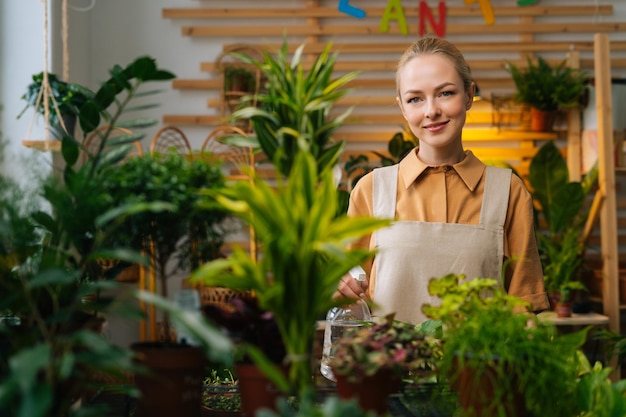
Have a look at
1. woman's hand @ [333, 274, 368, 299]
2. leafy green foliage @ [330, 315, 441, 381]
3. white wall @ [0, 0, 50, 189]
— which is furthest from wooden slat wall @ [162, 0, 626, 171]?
leafy green foliage @ [330, 315, 441, 381]

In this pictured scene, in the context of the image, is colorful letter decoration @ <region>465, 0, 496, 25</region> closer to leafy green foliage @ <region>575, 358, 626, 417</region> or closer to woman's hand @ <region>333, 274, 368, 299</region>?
woman's hand @ <region>333, 274, 368, 299</region>

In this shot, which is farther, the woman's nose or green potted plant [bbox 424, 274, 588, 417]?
the woman's nose

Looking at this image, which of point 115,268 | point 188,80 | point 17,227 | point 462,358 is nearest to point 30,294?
point 17,227

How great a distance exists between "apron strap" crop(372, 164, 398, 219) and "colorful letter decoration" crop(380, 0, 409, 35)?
3.94m

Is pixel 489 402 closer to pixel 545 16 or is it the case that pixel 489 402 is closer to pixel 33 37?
pixel 33 37

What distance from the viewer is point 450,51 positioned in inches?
89.0

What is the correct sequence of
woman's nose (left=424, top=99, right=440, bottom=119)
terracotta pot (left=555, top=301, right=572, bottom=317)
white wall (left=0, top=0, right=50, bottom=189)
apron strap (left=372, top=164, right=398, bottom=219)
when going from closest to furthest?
woman's nose (left=424, top=99, right=440, bottom=119)
apron strap (left=372, top=164, right=398, bottom=219)
white wall (left=0, top=0, right=50, bottom=189)
terracotta pot (left=555, top=301, right=572, bottom=317)

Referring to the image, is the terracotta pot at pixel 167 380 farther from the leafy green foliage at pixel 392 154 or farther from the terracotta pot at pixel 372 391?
the leafy green foliage at pixel 392 154

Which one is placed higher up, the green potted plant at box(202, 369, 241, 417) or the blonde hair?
the blonde hair

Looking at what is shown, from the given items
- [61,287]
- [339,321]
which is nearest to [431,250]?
[339,321]

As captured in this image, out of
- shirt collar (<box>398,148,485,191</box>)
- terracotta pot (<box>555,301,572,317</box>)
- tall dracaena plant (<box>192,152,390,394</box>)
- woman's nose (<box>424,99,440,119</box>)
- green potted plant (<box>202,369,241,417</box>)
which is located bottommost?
terracotta pot (<box>555,301,572,317</box>)

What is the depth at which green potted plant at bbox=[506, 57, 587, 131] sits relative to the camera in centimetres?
582

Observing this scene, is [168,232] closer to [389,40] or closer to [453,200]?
[453,200]

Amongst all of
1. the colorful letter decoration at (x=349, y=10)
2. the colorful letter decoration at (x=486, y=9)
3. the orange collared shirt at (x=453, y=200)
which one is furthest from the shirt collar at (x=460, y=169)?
the colorful letter decoration at (x=486, y=9)
